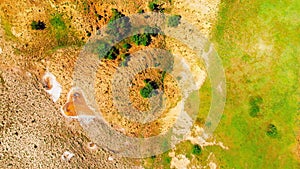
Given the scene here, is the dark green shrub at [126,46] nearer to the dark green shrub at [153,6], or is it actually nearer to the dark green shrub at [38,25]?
the dark green shrub at [153,6]

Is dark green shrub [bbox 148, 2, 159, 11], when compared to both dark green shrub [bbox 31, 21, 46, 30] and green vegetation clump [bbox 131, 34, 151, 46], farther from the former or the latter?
dark green shrub [bbox 31, 21, 46, 30]

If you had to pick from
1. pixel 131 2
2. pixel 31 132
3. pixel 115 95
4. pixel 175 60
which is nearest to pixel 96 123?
pixel 115 95

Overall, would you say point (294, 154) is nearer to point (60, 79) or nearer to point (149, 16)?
point (149, 16)

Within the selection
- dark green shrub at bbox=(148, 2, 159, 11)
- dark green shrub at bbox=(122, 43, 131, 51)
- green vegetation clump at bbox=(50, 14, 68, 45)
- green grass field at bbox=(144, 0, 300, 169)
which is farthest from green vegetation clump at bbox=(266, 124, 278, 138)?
green vegetation clump at bbox=(50, 14, 68, 45)

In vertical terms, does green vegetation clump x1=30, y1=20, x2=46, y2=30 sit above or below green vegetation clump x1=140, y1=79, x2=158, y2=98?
above

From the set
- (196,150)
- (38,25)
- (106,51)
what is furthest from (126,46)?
(196,150)

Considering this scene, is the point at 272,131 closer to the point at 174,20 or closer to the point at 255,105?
the point at 255,105
